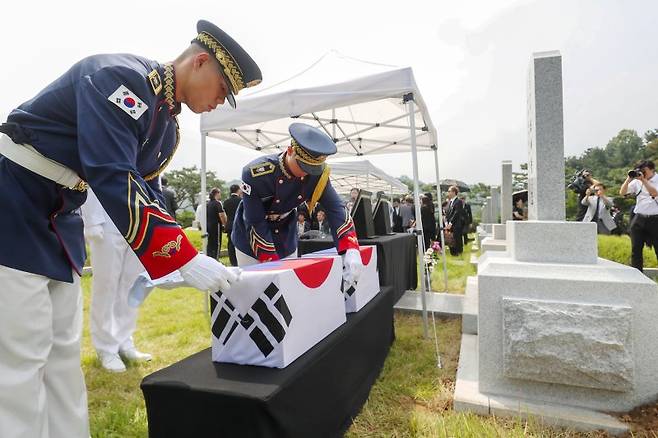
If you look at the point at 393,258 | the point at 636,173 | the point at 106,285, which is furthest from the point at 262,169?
the point at 636,173

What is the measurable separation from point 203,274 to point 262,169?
1.65 m

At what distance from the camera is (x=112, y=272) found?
2.65 m

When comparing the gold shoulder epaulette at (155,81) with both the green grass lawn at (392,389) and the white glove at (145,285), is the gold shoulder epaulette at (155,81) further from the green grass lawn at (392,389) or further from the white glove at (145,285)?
the green grass lawn at (392,389)

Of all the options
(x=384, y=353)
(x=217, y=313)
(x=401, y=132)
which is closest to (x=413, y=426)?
(x=384, y=353)

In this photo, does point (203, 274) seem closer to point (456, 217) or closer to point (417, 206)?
point (417, 206)

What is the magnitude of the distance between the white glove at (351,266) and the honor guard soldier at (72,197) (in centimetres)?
115

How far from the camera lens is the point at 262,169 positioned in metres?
2.60

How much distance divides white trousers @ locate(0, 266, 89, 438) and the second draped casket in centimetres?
49

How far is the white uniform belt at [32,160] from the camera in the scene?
106 cm

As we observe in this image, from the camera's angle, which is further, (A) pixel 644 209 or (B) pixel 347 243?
(A) pixel 644 209

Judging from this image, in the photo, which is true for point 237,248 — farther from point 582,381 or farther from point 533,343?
point 582,381

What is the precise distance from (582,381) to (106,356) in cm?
302

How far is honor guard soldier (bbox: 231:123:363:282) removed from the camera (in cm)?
239

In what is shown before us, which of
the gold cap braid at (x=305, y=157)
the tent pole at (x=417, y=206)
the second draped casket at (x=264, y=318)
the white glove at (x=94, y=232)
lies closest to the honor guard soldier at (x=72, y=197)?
the second draped casket at (x=264, y=318)
